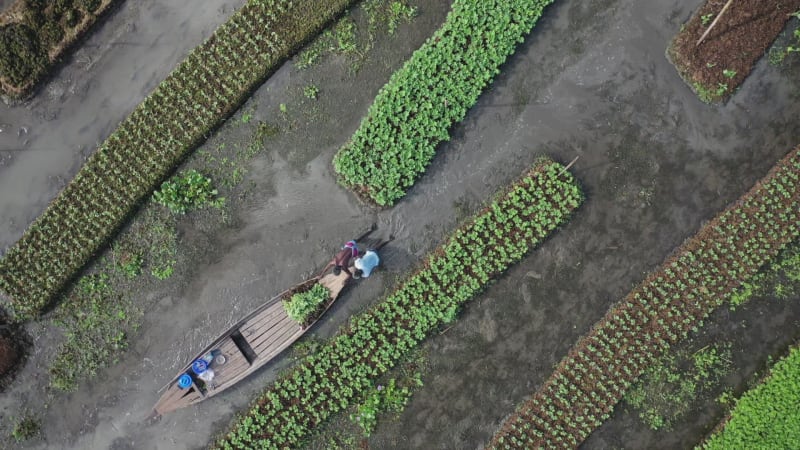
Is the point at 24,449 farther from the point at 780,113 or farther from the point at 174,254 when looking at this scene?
the point at 780,113

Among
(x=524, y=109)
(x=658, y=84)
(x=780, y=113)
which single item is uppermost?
(x=524, y=109)

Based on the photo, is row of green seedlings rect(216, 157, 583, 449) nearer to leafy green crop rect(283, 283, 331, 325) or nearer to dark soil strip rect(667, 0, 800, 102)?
A: leafy green crop rect(283, 283, 331, 325)

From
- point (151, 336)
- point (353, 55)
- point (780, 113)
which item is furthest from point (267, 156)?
point (780, 113)

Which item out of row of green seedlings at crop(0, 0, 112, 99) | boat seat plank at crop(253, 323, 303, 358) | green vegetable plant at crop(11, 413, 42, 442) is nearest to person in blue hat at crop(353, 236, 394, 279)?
boat seat plank at crop(253, 323, 303, 358)

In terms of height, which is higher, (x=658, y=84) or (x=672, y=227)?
(x=658, y=84)
